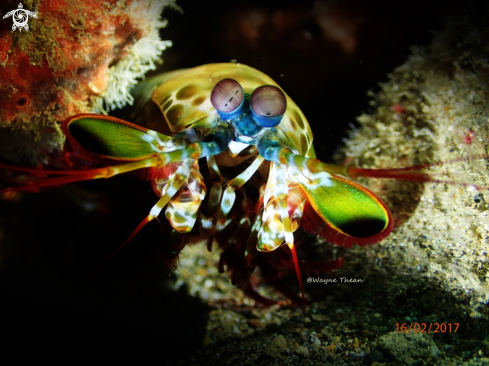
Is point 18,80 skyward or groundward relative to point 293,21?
groundward

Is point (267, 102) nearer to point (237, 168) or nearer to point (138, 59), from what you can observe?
point (237, 168)

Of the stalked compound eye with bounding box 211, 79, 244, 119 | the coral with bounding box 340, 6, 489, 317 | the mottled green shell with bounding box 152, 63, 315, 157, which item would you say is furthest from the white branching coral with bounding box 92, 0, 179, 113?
the coral with bounding box 340, 6, 489, 317

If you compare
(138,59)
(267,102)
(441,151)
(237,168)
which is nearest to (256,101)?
(267,102)

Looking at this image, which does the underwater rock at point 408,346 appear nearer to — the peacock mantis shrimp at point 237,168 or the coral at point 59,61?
the peacock mantis shrimp at point 237,168

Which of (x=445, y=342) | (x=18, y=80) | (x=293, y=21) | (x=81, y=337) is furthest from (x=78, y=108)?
(x=445, y=342)

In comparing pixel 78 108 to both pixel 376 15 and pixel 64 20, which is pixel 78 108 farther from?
pixel 376 15

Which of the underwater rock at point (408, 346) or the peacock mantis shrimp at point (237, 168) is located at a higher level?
the peacock mantis shrimp at point (237, 168)

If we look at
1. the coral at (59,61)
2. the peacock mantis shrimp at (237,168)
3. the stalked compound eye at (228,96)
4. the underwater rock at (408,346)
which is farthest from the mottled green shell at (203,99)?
the underwater rock at (408,346)
